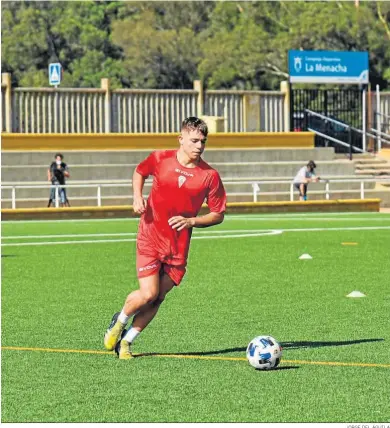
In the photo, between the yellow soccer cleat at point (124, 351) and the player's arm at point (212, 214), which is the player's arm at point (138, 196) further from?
the yellow soccer cleat at point (124, 351)

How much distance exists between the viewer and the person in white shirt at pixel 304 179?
132 ft

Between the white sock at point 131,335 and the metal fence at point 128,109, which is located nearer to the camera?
the white sock at point 131,335

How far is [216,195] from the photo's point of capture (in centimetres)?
1095

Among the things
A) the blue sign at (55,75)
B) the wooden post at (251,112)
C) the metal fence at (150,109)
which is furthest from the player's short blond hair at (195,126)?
the wooden post at (251,112)

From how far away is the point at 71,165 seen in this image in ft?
142

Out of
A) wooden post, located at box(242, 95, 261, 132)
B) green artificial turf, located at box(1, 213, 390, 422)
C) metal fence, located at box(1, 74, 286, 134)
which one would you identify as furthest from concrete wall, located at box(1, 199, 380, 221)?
green artificial turf, located at box(1, 213, 390, 422)

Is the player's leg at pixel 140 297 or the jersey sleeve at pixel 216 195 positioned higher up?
the jersey sleeve at pixel 216 195

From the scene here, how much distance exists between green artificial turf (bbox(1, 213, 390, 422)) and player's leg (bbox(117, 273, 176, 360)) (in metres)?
0.12

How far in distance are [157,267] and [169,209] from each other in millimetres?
503

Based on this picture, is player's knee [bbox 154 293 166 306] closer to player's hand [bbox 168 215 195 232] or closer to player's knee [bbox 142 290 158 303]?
player's knee [bbox 142 290 158 303]

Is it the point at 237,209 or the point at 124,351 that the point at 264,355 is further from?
the point at 237,209

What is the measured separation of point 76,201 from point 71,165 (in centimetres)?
328

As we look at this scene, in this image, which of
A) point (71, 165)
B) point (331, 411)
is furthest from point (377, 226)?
point (331, 411)

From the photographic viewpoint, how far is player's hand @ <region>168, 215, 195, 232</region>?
10.6 meters
